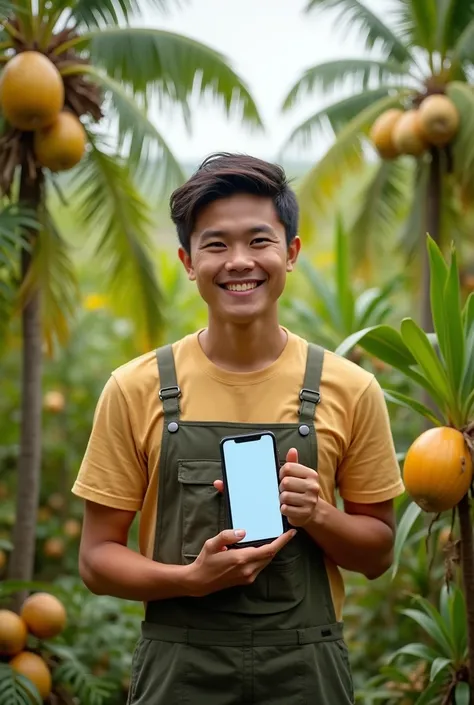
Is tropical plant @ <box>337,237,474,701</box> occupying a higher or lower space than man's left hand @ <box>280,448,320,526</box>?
higher

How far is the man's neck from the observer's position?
2.58 m

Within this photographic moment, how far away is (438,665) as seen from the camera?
3.89 m

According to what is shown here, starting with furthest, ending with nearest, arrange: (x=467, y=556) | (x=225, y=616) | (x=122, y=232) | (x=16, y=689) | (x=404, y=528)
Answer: (x=122, y=232), (x=16, y=689), (x=404, y=528), (x=467, y=556), (x=225, y=616)

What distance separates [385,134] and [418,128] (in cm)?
22

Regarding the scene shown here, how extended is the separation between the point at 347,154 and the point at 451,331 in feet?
14.3

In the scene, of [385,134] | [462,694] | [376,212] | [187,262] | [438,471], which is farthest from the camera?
[376,212]

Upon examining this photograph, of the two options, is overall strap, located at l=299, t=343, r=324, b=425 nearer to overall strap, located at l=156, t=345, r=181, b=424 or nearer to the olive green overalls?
the olive green overalls

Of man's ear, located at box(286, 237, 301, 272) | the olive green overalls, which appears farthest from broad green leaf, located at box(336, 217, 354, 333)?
the olive green overalls

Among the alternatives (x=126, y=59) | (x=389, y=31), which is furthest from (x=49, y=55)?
(x=389, y=31)

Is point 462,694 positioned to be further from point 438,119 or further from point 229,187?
point 438,119

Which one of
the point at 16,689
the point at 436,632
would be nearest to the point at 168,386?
the point at 436,632

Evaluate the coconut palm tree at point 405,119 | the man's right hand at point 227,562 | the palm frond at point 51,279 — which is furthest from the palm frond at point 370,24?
the man's right hand at point 227,562

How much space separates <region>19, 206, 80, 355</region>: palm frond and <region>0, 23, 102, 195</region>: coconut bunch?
539 mm

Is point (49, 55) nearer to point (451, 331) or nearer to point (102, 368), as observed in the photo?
point (451, 331)
